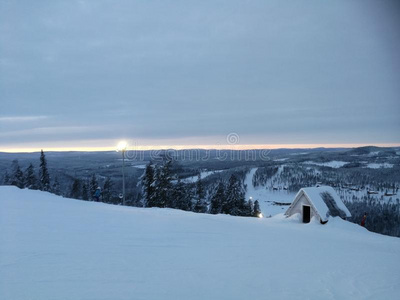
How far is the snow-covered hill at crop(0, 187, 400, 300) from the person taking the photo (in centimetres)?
395

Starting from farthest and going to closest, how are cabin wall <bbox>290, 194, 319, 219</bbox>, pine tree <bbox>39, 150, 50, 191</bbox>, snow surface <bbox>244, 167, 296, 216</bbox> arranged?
snow surface <bbox>244, 167, 296, 216</bbox>, pine tree <bbox>39, 150, 50, 191</bbox>, cabin wall <bbox>290, 194, 319, 219</bbox>

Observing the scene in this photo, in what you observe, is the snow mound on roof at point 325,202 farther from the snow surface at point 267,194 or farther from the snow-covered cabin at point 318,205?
the snow surface at point 267,194

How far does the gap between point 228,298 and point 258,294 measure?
55 cm

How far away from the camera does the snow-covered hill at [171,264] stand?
13.0 feet

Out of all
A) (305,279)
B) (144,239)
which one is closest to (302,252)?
(305,279)

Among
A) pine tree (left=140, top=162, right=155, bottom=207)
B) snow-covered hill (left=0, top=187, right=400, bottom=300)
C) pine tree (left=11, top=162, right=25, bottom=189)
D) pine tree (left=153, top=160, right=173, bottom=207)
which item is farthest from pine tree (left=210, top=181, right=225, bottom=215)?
pine tree (left=11, top=162, right=25, bottom=189)

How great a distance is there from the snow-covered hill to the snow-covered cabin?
8979 millimetres

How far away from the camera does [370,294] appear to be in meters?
4.41

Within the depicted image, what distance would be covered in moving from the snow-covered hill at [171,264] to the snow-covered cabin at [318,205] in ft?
29.5

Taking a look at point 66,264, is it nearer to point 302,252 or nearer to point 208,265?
point 208,265

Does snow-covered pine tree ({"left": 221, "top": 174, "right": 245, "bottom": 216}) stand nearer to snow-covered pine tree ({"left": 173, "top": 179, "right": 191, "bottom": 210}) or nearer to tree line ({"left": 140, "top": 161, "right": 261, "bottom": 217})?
tree line ({"left": 140, "top": 161, "right": 261, "bottom": 217})

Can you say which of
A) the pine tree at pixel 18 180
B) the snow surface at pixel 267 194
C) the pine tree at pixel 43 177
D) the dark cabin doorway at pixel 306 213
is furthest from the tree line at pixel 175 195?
the snow surface at pixel 267 194

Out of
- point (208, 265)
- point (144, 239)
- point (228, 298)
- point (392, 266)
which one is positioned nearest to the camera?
point (228, 298)

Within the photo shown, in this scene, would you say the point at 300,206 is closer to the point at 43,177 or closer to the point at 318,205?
the point at 318,205
